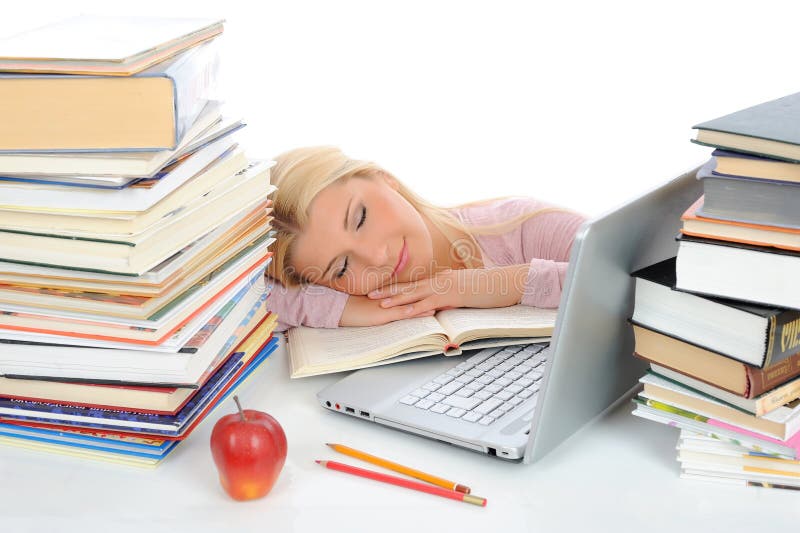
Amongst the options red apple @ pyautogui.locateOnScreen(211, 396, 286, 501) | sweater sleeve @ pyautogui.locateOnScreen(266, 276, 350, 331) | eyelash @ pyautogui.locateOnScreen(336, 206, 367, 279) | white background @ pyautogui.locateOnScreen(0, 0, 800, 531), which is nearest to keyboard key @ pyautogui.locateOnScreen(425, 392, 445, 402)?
red apple @ pyautogui.locateOnScreen(211, 396, 286, 501)

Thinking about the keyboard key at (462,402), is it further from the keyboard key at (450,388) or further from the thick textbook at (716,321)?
the thick textbook at (716,321)

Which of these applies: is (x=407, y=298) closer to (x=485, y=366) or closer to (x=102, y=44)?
(x=485, y=366)

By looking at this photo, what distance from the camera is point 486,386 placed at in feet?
4.20

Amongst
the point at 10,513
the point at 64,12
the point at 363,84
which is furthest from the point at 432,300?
the point at 64,12

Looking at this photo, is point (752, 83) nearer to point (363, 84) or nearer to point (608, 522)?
point (363, 84)

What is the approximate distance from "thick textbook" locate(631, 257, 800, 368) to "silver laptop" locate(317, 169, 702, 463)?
0.15 feet

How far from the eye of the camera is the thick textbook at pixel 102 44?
1.00 metres

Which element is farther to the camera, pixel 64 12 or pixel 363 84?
pixel 363 84

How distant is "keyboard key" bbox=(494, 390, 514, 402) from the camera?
1.23 m

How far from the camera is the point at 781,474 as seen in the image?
105 centimetres

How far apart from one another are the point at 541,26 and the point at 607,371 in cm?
201

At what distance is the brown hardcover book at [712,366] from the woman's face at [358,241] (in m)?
0.64

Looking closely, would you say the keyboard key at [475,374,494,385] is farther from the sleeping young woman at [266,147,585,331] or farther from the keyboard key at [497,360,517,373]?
the sleeping young woman at [266,147,585,331]

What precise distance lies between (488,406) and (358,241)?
20.3 inches
